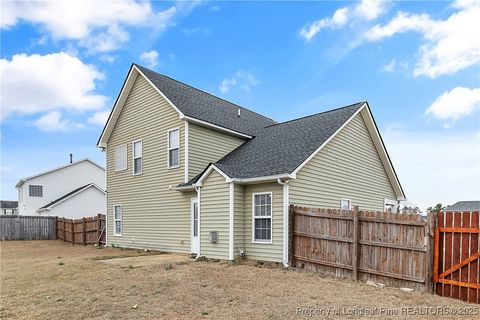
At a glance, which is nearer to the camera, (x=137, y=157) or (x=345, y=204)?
(x=345, y=204)

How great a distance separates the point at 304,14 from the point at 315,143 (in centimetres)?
620

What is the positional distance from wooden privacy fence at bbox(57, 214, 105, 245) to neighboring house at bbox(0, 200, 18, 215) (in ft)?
112

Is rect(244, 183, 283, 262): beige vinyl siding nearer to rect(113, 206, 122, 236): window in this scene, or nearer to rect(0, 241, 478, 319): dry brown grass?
rect(0, 241, 478, 319): dry brown grass

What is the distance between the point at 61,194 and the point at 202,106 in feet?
78.0

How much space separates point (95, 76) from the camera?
66.2 feet

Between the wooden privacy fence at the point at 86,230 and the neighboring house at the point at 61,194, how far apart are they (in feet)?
25.0

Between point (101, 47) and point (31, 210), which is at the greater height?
point (101, 47)

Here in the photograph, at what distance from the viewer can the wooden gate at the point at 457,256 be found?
22.0 ft

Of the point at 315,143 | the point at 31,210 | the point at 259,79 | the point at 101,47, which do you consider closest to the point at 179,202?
the point at 315,143

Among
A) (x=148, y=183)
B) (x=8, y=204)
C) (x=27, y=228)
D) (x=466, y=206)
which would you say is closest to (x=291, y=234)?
(x=148, y=183)

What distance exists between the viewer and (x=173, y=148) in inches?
586

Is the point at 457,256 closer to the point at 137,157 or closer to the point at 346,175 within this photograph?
the point at 346,175

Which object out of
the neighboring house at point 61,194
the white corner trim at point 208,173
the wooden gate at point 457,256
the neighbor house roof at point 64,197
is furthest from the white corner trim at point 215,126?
the neighbor house roof at point 64,197

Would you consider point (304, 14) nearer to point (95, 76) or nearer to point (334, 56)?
point (334, 56)
